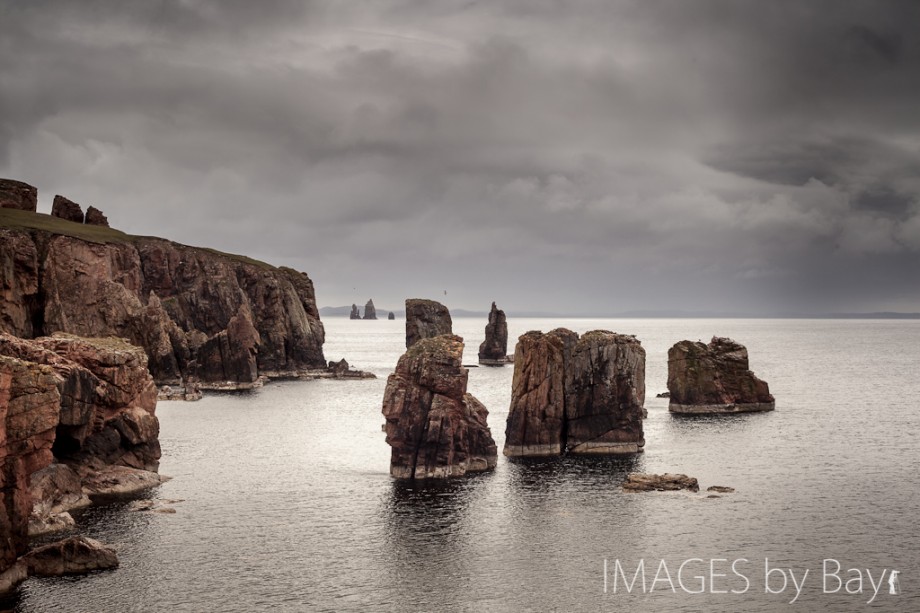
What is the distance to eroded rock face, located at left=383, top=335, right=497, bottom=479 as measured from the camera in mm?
102500

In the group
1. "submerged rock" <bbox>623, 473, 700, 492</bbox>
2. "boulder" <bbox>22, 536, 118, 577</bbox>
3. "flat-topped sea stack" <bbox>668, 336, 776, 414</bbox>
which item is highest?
"flat-topped sea stack" <bbox>668, 336, 776, 414</bbox>

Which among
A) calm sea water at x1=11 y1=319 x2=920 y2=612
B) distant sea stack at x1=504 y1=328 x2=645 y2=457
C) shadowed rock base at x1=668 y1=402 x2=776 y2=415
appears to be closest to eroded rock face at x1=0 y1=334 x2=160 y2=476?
calm sea water at x1=11 y1=319 x2=920 y2=612

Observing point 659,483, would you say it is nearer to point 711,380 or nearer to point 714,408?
point 714,408

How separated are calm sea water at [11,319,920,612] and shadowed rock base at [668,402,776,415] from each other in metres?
28.4

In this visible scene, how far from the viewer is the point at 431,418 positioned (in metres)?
102

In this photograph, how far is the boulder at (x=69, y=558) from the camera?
214 feet

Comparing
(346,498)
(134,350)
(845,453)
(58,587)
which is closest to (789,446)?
(845,453)

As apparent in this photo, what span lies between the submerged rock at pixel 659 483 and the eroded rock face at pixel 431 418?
18.6m

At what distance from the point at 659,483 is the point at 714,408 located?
67.2 metres

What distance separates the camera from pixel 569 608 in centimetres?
6219

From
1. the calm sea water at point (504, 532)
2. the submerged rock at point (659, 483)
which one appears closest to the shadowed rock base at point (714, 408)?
the calm sea water at point (504, 532)

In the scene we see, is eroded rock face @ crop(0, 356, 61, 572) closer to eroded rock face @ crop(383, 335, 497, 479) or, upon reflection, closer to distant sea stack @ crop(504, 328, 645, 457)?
eroded rock face @ crop(383, 335, 497, 479)

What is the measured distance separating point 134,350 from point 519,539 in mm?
54133

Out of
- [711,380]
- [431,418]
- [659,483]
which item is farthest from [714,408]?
[431,418]
